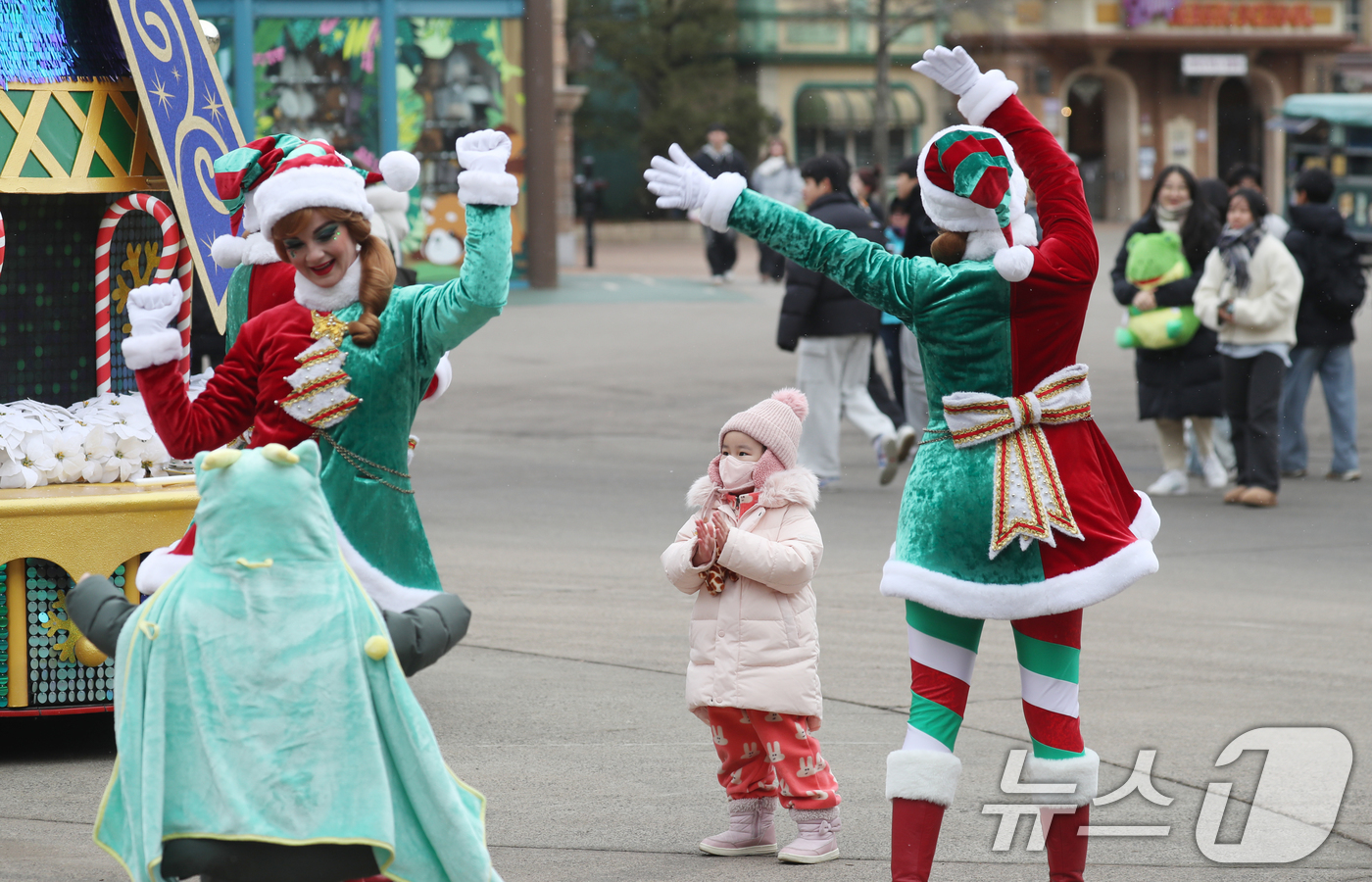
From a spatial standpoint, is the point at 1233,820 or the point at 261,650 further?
the point at 1233,820

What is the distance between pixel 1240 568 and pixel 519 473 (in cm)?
465

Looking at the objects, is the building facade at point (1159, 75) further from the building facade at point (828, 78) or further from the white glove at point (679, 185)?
the white glove at point (679, 185)

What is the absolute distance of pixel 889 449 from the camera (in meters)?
10.6

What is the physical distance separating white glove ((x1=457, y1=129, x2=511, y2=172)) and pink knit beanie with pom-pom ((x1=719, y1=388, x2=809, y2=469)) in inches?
43.0

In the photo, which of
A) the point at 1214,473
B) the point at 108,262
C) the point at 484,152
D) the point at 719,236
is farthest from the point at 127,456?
the point at 719,236

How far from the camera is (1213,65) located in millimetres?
44812

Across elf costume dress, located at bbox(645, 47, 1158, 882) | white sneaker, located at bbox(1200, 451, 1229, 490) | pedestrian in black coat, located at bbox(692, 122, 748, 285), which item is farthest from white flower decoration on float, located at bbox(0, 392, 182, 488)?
pedestrian in black coat, located at bbox(692, 122, 748, 285)

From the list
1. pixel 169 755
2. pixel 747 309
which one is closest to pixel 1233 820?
pixel 169 755

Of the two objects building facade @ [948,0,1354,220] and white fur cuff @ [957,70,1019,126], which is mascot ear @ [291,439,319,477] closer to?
white fur cuff @ [957,70,1019,126]

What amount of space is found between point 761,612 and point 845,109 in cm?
4018

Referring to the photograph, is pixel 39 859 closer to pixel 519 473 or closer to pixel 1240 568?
pixel 1240 568

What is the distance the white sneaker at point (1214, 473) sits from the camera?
1073cm

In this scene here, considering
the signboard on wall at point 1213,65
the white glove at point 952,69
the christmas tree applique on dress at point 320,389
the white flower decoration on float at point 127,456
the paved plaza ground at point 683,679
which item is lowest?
the paved plaza ground at point 683,679

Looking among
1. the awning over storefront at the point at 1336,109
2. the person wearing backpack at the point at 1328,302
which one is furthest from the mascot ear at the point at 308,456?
the awning over storefront at the point at 1336,109
